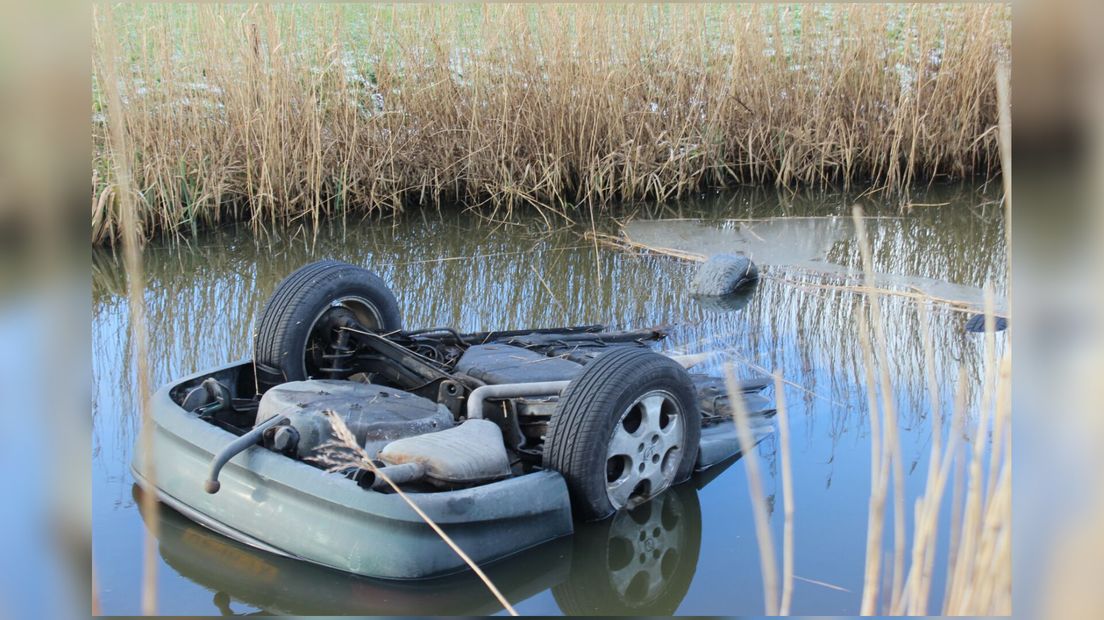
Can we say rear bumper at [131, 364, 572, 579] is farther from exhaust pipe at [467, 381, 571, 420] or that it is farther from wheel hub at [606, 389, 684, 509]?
exhaust pipe at [467, 381, 571, 420]

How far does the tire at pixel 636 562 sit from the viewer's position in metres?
3.70

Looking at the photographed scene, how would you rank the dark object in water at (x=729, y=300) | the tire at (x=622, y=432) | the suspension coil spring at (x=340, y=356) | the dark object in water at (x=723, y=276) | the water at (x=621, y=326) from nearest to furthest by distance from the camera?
the water at (x=621, y=326) < the tire at (x=622, y=432) < the suspension coil spring at (x=340, y=356) < the dark object in water at (x=729, y=300) < the dark object in water at (x=723, y=276)

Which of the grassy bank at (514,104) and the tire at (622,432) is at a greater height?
the grassy bank at (514,104)

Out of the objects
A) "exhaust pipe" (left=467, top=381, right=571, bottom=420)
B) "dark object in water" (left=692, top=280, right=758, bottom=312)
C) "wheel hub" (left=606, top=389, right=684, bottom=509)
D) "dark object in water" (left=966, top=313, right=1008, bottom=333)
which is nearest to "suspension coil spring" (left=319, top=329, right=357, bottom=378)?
"exhaust pipe" (left=467, top=381, right=571, bottom=420)

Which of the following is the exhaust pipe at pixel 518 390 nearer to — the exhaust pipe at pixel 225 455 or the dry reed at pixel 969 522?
the exhaust pipe at pixel 225 455

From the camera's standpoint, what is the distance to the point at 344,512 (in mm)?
3541

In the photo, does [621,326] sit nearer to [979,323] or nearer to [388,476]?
[979,323]

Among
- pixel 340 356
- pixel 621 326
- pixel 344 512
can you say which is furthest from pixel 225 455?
pixel 621 326

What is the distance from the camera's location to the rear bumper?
3.51m

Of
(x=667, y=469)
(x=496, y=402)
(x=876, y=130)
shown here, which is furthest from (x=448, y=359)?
Result: (x=876, y=130)

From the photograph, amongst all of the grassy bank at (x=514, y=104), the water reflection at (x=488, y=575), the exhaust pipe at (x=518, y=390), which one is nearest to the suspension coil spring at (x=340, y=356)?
the exhaust pipe at (x=518, y=390)

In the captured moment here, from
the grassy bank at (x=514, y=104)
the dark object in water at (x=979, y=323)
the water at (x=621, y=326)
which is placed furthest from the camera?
the grassy bank at (x=514, y=104)
